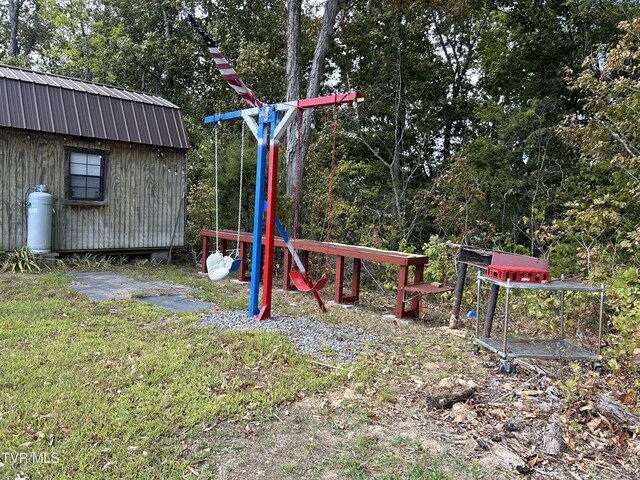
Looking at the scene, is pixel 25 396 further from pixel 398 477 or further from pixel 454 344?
pixel 454 344

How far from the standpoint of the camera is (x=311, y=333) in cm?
464

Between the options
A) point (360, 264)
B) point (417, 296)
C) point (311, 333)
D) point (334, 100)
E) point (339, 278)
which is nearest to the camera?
point (334, 100)

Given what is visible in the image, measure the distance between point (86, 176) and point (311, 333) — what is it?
6166 millimetres

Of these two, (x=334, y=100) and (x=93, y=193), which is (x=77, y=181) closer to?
(x=93, y=193)

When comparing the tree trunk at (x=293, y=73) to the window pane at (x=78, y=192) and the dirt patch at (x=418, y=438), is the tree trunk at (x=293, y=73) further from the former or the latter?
the dirt patch at (x=418, y=438)

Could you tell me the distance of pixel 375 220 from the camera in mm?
10211

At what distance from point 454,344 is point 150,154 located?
720 cm

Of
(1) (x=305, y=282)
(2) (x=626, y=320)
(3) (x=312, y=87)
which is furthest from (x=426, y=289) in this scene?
(3) (x=312, y=87)

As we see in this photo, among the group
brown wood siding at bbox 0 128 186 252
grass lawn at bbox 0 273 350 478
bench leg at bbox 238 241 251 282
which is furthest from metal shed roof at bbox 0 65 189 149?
grass lawn at bbox 0 273 350 478

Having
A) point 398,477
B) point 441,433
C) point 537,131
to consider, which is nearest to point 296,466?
point 398,477

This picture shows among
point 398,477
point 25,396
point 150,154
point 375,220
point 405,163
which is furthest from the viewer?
point 405,163

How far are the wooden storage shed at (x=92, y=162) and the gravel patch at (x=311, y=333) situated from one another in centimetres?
473

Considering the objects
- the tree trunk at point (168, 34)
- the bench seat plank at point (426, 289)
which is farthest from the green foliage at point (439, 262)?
the tree trunk at point (168, 34)

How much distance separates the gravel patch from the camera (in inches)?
162
